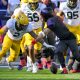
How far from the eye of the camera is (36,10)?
12961mm

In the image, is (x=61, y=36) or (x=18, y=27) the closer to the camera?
(x=61, y=36)

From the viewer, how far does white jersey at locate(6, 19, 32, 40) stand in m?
11.1

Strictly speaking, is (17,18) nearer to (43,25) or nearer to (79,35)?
(43,25)

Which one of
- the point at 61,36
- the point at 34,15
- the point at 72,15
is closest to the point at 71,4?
the point at 72,15

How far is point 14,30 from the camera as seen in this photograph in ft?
37.4

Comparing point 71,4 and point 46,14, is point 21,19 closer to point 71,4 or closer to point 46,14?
point 46,14

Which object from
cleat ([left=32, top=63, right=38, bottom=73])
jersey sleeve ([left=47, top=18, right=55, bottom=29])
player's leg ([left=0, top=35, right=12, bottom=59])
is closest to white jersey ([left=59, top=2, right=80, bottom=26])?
cleat ([left=32, top=63, right=38, bottom=73])

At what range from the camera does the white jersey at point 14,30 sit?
11.1 meters

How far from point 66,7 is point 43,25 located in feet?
3.36

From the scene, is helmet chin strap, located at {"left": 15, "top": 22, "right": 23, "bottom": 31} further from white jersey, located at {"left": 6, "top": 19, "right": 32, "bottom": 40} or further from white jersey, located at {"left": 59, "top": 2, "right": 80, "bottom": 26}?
white jersey, located at {"left": 59, "top": 2, "right": 80, "bottom": 26}

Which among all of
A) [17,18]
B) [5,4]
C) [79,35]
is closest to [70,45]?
[17,18]

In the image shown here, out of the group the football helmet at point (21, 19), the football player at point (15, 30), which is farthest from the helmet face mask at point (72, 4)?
the football helmet at point (21, 19)

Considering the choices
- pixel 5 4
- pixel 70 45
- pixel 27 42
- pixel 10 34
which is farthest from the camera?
pixel 5 4

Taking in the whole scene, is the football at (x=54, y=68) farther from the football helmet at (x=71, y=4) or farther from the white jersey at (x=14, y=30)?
the football helmet at (x=71, y=4)
